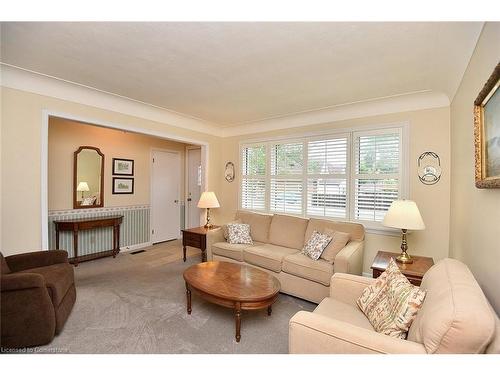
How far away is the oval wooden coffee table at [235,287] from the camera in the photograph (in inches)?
80.0

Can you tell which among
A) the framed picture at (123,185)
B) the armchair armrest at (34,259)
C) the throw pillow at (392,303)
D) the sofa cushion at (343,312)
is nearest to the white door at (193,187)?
the framed picture at (123,185)

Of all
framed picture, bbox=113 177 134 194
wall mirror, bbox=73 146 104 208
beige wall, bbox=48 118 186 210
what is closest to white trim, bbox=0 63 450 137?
beige wall, bbox=48 118 186 210

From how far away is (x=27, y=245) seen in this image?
255 centimetres

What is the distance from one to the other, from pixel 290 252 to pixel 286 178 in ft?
4.41

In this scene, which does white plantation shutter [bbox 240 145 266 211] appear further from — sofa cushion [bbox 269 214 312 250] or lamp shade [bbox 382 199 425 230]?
lamp shade [bbox 382 199 425 230]

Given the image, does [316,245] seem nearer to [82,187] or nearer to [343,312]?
[343,312]

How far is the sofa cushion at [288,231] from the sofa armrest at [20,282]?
258cm

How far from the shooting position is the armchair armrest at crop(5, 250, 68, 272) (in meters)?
2.28

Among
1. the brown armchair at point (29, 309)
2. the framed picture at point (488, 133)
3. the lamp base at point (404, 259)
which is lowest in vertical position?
the brown armchair at point (29, 309)

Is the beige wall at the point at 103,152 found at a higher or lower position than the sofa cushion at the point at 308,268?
higher

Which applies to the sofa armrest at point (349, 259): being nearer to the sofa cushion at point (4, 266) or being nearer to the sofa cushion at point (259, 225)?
the sofa cushion at point (259, 225)

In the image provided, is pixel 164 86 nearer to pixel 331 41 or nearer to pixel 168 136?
pixel 168 136

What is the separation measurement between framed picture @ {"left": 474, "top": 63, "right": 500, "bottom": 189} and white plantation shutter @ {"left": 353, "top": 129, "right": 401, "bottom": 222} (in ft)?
5.18
